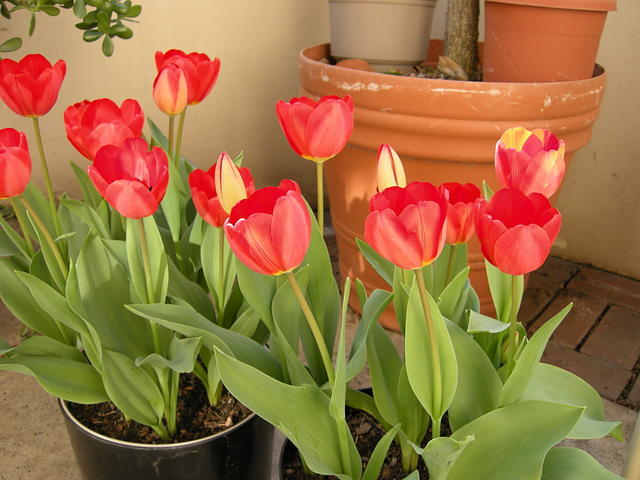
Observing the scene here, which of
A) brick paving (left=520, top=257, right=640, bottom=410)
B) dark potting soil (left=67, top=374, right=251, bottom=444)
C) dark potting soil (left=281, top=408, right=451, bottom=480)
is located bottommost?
brick paving (left=520, top=257, right=640, bottom=410)

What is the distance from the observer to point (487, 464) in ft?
1.90

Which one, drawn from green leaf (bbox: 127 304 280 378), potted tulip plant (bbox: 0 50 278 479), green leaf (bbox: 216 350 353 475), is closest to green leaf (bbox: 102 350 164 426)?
potted tulip plant (bbox: 0 50 278 479)

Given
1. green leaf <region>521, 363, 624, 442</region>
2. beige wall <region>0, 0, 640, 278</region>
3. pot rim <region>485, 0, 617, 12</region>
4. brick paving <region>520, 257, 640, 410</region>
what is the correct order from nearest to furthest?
green leaf <region>521, 363, 624, 442</region>
pot rim <region>485, 0, 617, 12</region>
brick paving <region>520, 257, 640, 410</region>
beige wall <region>0, 0, 640, 278</region>

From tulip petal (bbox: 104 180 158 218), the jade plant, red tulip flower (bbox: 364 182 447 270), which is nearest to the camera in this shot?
red tulip flower (bbox: 364 182 447 270)

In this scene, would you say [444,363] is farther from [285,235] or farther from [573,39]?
[573,39]

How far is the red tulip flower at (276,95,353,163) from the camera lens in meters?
0.60

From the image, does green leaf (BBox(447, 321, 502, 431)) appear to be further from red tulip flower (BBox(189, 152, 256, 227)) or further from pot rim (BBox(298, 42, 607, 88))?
pot rim (BBox(298, 42, 607, 88))

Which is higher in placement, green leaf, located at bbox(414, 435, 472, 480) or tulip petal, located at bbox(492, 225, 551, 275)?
tulip petal, located at bbox(492, 225, 551, 275)

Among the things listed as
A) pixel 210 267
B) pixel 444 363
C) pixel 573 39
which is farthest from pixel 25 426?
pixel 573 39

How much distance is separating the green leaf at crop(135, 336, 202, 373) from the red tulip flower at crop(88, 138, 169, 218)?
0.15 meters

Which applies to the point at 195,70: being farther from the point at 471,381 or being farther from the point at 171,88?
the point at 471,381

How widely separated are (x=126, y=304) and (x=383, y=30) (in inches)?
37.8

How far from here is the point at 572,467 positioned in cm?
60

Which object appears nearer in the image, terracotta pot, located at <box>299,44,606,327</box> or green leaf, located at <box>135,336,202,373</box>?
green leaf, located at <box>135,336,202,373</box>
